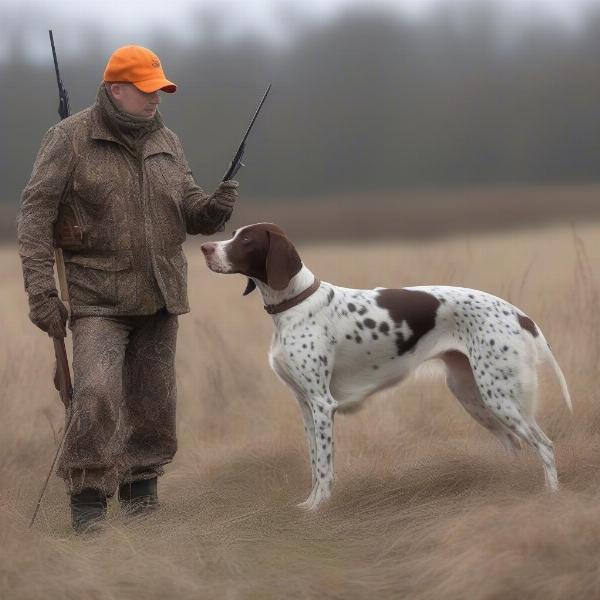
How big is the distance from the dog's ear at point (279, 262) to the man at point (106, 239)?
0.31 m

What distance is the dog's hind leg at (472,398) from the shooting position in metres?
5.87

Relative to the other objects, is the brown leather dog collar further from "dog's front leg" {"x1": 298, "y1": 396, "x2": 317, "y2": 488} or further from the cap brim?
the cap brim

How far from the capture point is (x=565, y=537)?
414 centimetres

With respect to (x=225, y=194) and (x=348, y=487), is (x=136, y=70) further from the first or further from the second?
(x=348, y=487)

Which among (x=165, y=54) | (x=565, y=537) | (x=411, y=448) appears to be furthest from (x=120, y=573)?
(x=165, y=54)

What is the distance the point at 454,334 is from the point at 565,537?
1.66 metres

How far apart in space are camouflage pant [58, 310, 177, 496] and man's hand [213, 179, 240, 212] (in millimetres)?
546

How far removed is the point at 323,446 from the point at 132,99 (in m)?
1.71

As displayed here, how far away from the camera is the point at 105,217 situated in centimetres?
541

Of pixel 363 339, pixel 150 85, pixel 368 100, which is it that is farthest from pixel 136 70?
pixel 368 100

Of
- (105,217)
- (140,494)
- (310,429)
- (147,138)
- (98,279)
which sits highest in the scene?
(147,138)

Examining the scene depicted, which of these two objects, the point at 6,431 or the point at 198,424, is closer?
the point at 6,431

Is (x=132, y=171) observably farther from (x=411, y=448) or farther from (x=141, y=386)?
(x=411, y=448)

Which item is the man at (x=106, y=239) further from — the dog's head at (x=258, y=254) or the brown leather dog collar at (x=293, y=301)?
the brown leather dog collar at (x=293, y=301)
